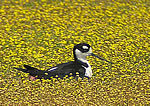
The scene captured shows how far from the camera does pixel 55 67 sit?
7605 millimetres

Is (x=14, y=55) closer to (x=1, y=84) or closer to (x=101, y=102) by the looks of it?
(x=1, y=84)

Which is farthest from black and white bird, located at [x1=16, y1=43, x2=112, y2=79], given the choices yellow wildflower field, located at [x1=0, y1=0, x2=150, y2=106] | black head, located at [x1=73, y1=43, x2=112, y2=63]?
yellow wildflower field, located at [x1=0, y1=0, x2=150, y2=106]

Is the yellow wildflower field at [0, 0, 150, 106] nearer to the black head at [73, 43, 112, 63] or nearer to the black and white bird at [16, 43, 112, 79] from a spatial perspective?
the black and white bird at [16, 43, 112, 79]

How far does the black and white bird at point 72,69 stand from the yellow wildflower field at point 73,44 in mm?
158

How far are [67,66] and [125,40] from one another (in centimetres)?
243

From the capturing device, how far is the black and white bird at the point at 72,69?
750 cm

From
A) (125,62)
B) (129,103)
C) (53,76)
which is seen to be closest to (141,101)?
(129,103)

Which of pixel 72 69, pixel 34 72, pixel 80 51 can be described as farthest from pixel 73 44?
pixel 34 72

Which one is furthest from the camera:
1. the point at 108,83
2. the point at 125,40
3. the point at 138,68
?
the point at 125,40

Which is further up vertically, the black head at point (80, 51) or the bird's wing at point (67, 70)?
the black head at point (80, 51)

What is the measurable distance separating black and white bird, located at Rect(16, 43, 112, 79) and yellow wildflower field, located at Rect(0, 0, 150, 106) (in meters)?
0.16

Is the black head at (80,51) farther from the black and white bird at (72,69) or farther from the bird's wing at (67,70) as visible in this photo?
the bird's wing at (67,70)

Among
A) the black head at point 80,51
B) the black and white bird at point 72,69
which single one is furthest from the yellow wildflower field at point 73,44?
the black head at point 80,51

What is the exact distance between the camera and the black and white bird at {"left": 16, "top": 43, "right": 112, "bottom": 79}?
24.6ft
